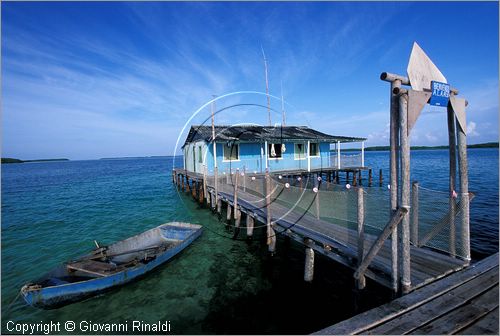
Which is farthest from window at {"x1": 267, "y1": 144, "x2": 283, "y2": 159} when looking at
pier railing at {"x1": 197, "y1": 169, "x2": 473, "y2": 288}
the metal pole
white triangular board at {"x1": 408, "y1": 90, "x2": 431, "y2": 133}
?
white triangular board at {"x1": 408, "y1": 90, "x2": 431, "y2": 133}

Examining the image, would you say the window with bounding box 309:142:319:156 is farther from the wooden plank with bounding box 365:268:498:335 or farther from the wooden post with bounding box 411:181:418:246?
the wooden plank with bounding box 365:268:498:335

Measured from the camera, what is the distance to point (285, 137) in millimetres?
21062

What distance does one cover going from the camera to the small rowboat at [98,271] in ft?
21.0

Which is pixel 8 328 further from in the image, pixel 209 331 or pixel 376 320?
pixel 376 320

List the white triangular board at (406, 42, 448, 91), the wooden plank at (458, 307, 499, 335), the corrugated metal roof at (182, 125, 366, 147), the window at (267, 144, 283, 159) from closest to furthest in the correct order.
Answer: the wooden plank at (458, 307, 499, 335), the white triangular board at (406, 42, 448, 91), the corrugated metal roof at (182, 125, 366, 147), the window at (267, 144, 283, 159)

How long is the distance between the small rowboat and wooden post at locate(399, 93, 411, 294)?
738cm

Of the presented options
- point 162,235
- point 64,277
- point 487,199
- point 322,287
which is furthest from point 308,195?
point 487,199

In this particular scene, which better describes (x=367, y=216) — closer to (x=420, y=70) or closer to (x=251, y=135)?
(x=420, y=70)

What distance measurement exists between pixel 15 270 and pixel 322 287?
11.8 m

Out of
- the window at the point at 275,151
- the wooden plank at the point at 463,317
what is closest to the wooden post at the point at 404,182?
the wooden plank at the point at 463,317

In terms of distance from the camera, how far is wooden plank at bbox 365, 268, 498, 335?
3.49 m

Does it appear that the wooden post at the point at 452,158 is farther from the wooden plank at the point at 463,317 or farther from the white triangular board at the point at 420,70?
the wooden plank at the point at 463,317

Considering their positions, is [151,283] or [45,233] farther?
[45,233]

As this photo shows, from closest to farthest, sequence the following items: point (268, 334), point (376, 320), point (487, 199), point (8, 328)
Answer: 1. point (376, 320)
2. point (268, 334)
3. point (8, 328)
4. point (487, 199)
